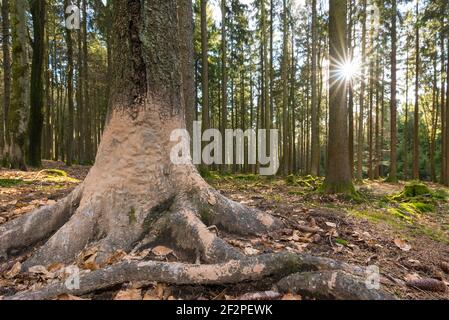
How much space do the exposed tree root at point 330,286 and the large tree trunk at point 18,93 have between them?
10.6 m

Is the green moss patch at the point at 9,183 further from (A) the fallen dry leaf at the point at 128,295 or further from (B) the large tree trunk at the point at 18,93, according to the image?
(A) the fallen dry leaf at the point at 128,295

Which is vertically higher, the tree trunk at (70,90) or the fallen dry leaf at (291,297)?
the tree trunk at (70,90)

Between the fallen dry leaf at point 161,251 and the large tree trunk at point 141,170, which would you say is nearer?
the fallen dry leaf at point 161,251

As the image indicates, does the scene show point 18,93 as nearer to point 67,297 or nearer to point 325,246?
point 67,297

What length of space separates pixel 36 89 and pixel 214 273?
11672 mm

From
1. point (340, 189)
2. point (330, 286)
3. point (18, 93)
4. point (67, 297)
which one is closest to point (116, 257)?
point (67, 297)

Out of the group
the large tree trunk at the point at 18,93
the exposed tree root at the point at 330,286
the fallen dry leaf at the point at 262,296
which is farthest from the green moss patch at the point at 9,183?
the exposed tree root at the point at 330,286

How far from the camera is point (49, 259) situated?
2.90 m

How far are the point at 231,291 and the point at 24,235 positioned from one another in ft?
8.08

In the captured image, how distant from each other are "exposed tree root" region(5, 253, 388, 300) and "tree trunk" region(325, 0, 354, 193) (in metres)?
5.62

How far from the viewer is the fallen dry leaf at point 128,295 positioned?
2191 mm

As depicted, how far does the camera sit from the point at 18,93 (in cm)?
980

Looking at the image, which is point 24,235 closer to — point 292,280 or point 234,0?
point 292,280

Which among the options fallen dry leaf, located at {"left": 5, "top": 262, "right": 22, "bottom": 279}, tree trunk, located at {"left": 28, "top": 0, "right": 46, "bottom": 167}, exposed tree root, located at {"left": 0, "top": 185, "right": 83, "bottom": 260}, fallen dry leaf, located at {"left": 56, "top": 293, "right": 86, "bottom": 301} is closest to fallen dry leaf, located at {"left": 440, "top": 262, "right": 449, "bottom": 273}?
fallen dry leaf, located at {"left": 56, "top": 293, "right": 86, "bottom": 301}
